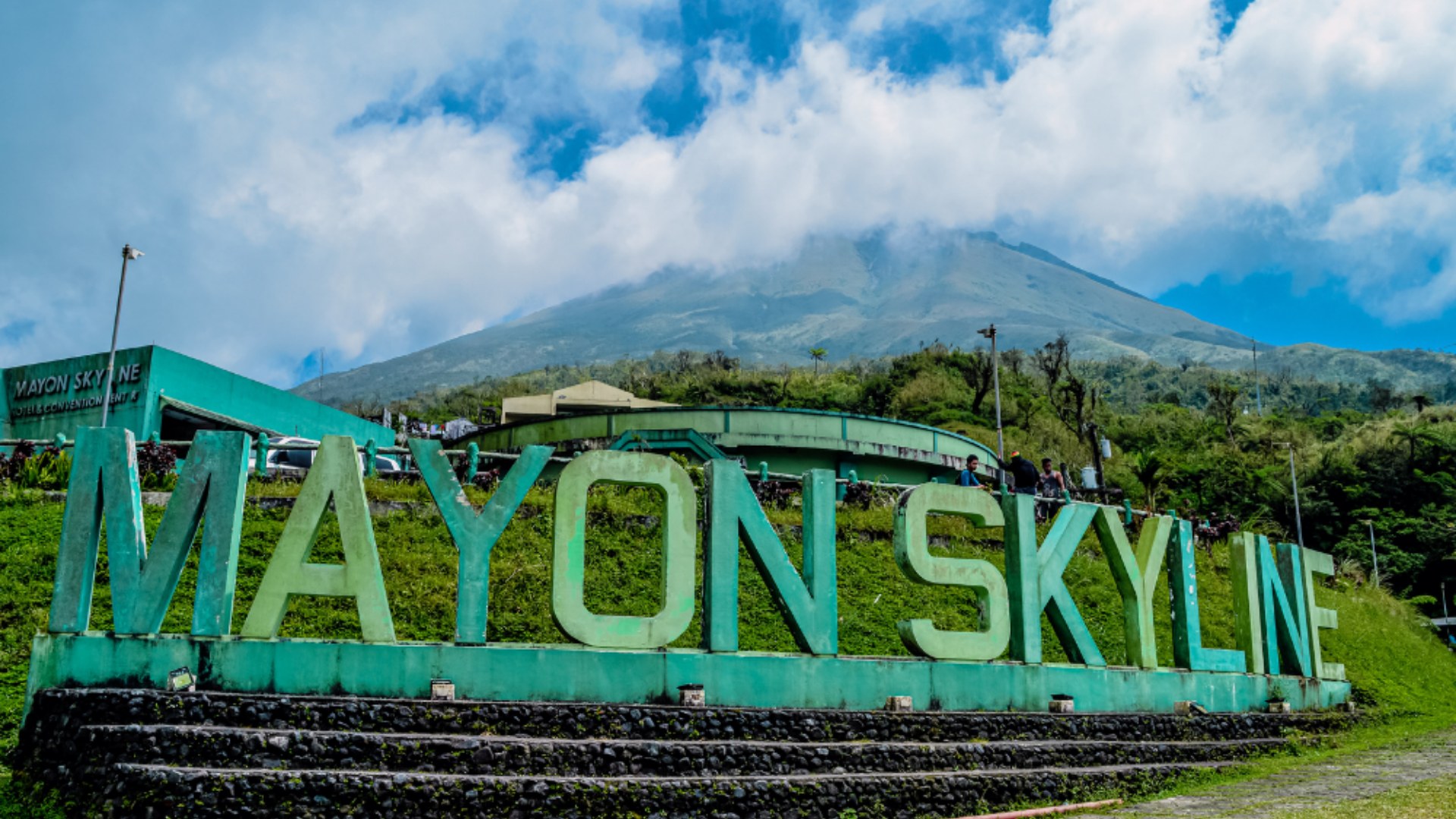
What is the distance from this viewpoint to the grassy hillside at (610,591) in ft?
47.1

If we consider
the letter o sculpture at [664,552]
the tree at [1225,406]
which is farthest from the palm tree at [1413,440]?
the letter o sculpture at [664,552]

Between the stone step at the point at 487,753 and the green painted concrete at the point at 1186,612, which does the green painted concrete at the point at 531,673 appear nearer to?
the stone step at the point at 487,753

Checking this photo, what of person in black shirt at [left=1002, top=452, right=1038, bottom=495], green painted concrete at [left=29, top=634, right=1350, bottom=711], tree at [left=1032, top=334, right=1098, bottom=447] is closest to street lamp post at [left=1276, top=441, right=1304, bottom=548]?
tree at [left=1032, top=334, right=1098, bottom=447]

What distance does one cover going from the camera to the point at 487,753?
905 cm

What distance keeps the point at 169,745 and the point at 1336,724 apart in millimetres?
16141

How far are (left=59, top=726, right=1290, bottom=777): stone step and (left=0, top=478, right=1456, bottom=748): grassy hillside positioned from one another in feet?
10.0

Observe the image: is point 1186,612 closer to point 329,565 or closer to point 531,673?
point 531,673

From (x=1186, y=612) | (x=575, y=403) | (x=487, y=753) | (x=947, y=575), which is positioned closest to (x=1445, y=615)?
(x=575, y=403)

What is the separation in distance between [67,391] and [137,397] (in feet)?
9.69

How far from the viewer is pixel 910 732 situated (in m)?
11.4

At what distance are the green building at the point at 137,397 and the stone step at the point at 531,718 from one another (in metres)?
20.4

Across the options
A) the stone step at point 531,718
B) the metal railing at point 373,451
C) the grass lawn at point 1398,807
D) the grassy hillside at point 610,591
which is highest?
the metal railing at point 373,451

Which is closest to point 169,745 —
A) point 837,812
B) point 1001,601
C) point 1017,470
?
point 837,812

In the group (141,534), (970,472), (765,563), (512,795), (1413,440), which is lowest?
(512,795)
